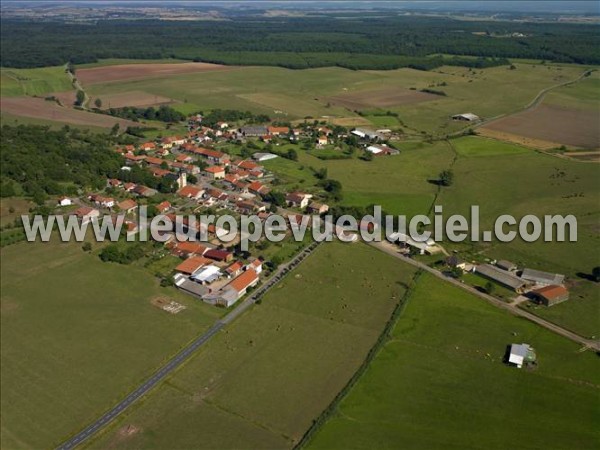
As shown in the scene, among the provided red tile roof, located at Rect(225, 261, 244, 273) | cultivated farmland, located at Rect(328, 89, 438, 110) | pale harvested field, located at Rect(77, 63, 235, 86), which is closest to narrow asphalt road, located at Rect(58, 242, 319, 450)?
red tile roof, located at Rect(225, 261, 244, 273)

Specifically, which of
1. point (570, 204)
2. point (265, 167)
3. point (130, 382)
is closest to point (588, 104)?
point (570, 204)

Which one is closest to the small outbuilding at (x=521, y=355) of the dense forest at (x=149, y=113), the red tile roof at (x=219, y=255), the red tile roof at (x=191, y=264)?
the red tile roof at (x=219, y=255)

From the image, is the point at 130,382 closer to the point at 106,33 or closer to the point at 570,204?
the point at 570,204

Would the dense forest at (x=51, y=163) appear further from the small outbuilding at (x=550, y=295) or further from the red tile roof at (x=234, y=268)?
the small outbuilding at (x=550, y=295)

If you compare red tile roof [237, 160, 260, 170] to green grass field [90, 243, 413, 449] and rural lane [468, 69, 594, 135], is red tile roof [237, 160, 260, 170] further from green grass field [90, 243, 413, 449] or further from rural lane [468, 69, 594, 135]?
rural lane [468, 69, 594, 135]

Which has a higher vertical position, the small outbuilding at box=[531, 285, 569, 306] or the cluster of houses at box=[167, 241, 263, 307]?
the small outbuilding at box=[531, 285, 569, 306]

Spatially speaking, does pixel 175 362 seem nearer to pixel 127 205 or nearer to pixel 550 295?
pixel 550 295

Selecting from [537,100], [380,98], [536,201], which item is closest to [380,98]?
[380,98]
